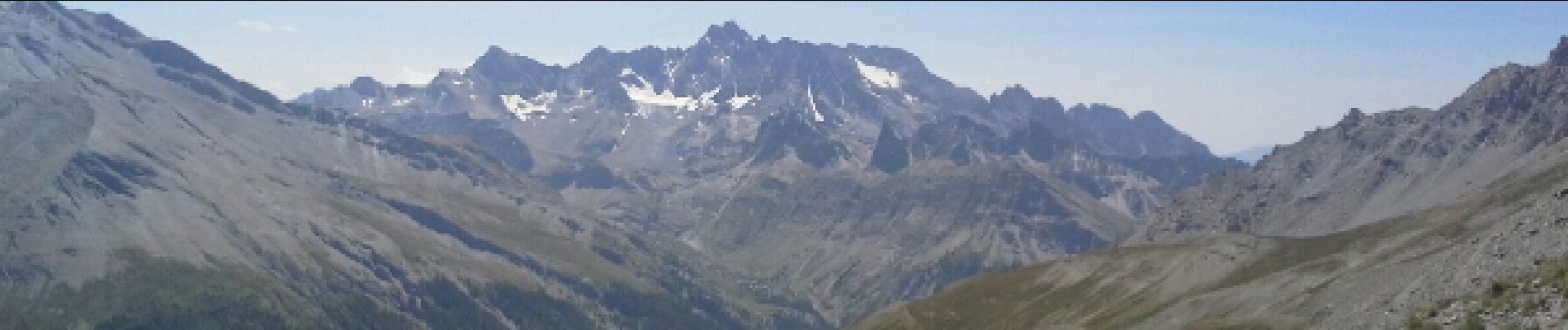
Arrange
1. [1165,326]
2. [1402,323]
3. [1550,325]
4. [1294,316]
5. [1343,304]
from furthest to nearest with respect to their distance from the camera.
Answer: [1165,326] → [1294,316] → [1343,304] → [1402,323] → [1550,325]

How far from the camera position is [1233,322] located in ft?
455

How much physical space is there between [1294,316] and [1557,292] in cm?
6023

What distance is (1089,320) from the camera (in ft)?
653

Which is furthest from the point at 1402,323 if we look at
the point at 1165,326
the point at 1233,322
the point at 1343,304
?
the point at 1165,326

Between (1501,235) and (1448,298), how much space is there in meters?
11.6

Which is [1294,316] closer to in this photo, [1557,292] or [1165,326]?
[1165,326]

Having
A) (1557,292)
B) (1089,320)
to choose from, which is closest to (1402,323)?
(1557,292)

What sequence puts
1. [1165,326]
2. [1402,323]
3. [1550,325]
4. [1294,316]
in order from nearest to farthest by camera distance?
[1550,325] → [1402,323] → [1294,316] → [1165,326]

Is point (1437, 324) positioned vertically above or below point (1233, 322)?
above

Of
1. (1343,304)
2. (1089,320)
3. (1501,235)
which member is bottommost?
(1089,320)

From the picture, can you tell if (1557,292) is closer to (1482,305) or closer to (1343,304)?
(1482,305)

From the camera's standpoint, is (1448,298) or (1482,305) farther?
(1448,298)

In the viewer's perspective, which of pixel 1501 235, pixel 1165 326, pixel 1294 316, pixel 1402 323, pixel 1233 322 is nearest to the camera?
pixel 1402 323

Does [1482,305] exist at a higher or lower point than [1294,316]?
higher
